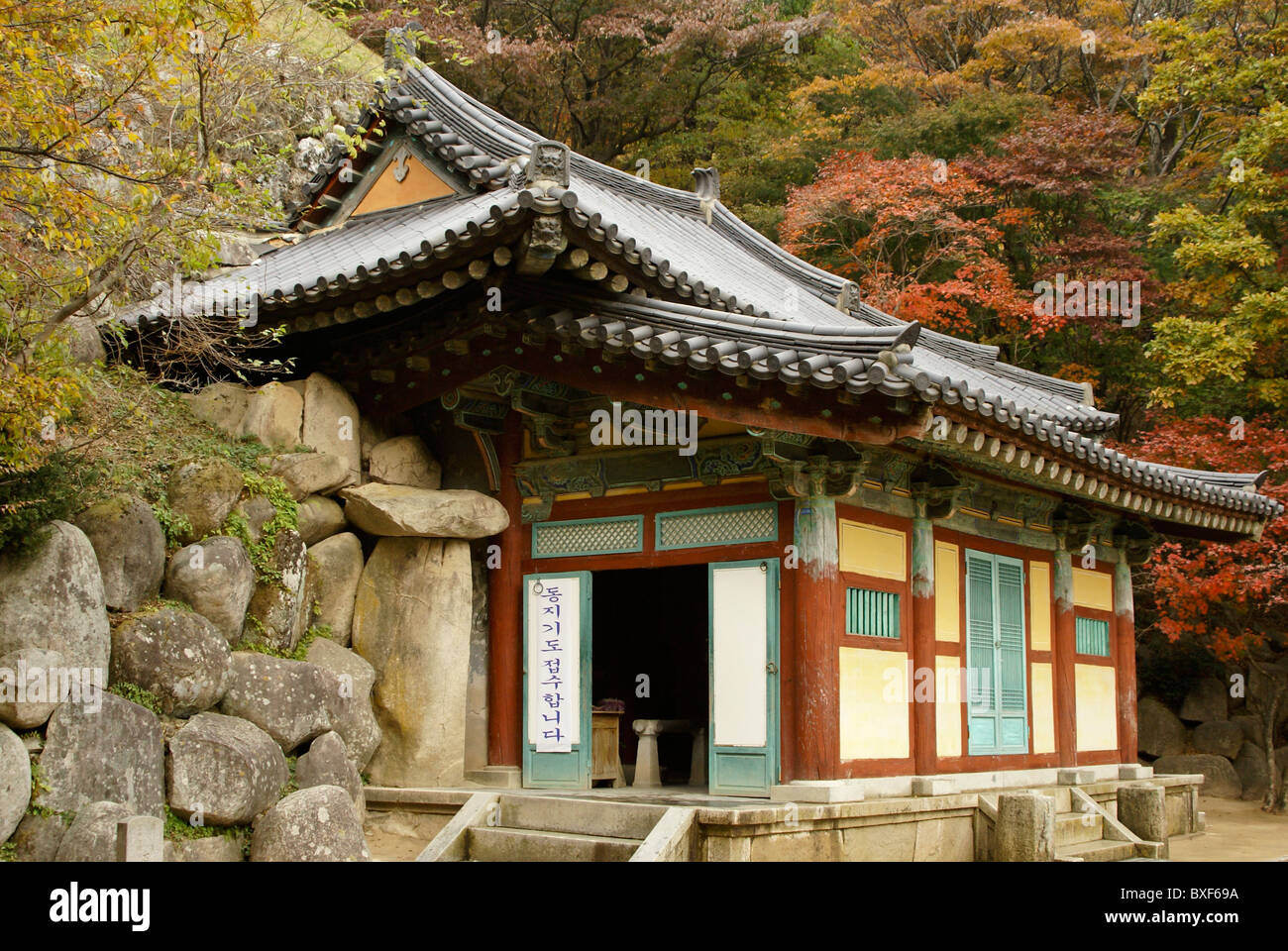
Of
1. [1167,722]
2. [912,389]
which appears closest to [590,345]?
[912,389]

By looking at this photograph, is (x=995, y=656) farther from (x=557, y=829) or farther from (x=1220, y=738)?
(x=1220, y=738)

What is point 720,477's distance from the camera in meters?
10.2

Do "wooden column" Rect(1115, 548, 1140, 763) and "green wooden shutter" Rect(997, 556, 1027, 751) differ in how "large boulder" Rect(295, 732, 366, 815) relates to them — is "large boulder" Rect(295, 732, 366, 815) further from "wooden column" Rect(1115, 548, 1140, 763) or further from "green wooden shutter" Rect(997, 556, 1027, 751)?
"wooden column" Rect(1115, 548, 1140, 763)

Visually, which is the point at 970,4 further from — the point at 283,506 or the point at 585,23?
the point at 283,506

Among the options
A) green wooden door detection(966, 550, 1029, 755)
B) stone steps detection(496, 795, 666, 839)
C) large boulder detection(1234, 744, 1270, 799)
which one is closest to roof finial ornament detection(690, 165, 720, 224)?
green wooden door detection(966, 550, 1029, 755)

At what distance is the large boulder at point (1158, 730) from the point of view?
19.8m

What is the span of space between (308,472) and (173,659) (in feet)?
7.21

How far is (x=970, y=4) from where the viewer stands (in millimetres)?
24406

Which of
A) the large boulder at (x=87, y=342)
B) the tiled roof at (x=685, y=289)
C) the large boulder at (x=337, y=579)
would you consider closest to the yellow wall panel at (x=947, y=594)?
the tiled roof at (x=685, y=289)

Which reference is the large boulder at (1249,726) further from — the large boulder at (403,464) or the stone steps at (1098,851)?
the large boulder at (403,464)

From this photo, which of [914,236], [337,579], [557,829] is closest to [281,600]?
[337,579]

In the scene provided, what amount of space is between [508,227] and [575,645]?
3.88m

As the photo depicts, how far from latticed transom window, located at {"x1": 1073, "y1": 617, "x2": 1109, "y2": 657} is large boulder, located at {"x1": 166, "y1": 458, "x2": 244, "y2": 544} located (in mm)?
8942

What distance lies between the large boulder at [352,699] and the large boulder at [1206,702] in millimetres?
14811
